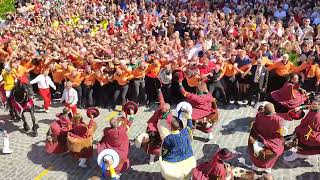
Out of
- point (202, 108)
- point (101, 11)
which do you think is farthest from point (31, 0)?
point (202, 108)

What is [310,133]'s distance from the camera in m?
9.81

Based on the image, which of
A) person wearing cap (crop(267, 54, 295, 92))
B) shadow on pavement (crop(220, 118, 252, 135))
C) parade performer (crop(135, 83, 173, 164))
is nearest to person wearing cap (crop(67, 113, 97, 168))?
parade performer (crop(135, 83, 173, 164))

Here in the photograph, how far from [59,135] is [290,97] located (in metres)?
5.71

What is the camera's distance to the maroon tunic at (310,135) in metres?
9.75

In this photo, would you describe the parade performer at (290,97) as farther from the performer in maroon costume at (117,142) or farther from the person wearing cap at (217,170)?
the performer in maroon costume at (117,142)

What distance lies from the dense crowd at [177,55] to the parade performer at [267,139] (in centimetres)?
216

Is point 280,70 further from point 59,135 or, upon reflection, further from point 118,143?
point 59,135

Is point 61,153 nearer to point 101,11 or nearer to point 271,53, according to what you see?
point 271,53

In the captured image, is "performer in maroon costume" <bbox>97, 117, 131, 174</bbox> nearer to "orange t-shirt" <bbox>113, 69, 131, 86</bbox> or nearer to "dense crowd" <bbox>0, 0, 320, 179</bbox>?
"dense crowd" <bbox>0, 0, 320, 179</bbox>

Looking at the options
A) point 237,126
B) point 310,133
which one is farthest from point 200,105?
point 310,133

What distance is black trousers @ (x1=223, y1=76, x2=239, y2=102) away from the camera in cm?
1412

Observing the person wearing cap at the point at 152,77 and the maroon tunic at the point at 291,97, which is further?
the person wearing cap at the point at 152,77

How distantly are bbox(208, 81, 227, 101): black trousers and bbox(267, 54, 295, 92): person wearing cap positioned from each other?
1.49 meters

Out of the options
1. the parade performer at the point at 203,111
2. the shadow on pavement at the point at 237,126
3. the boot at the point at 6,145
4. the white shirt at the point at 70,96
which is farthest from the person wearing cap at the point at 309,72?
the boot at the point at 6,145
